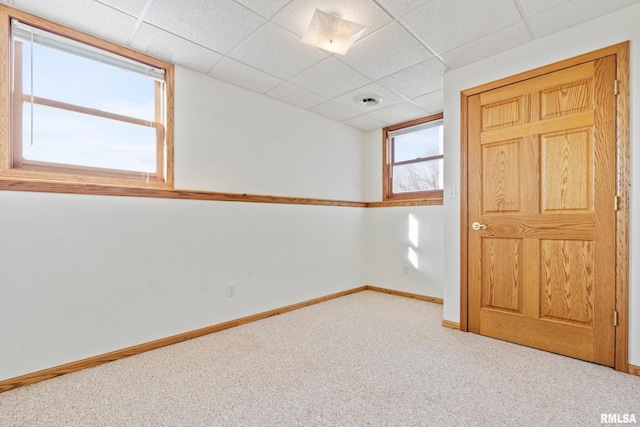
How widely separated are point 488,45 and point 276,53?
172cm

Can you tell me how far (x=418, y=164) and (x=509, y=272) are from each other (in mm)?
1967

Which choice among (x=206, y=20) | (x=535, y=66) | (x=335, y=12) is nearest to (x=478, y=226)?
(x=535, y=66)

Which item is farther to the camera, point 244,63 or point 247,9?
point 244,63

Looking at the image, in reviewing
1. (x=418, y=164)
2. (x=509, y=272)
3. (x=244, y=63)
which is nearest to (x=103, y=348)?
(x=244, y=63)

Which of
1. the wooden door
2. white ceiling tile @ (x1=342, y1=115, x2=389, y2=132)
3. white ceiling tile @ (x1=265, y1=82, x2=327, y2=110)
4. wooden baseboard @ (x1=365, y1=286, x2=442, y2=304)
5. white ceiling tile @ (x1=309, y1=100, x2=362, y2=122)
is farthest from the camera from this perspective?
white ceiling tile @ (x1=342, y1=115, x2=389, y2=132)

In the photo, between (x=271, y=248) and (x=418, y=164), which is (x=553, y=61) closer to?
(x=418, y=164)

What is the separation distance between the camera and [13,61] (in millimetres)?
2029

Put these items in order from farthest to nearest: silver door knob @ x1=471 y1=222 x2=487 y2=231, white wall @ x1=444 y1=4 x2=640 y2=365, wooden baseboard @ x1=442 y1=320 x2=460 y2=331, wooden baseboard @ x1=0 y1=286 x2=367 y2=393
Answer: wooden baseboard @ x1=442 y1=320 x2=460 y2=331
silver door knob @ x1=471 y1=222 x2=487 y2=231
white wall @ x1=444 y1=4 x2=640 y2=365
wooden baseboard @ x1=0 y1=286 x2=367 y2=393

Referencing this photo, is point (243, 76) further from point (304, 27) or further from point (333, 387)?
point (333, 387)

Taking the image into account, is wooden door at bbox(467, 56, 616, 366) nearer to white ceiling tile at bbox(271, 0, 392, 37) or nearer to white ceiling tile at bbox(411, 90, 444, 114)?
Answer: white ceiling tile at bbox(411, 90, 444, 114)

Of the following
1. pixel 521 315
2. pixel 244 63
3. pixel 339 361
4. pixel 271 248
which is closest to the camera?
pixel 339 361

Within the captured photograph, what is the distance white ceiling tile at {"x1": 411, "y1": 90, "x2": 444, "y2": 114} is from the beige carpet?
246 centimetres

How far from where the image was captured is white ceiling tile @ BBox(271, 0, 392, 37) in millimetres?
1942

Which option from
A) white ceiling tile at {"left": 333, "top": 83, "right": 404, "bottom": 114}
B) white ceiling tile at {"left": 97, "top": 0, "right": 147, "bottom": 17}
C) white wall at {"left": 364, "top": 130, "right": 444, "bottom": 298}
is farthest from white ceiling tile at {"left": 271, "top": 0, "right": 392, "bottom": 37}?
white wall at {"left": 364, "top": 130, "right": 444, "bottom": 298}
